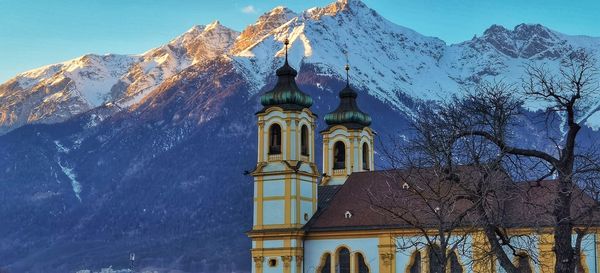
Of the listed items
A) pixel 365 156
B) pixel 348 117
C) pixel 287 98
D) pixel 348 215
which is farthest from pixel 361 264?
pixel 348 117

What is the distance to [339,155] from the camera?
6888 centimetres

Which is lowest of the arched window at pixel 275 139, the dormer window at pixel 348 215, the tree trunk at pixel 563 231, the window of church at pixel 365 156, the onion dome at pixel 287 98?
the tree trunk at pixel 563 231

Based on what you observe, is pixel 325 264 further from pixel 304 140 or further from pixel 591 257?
pixel 591 257

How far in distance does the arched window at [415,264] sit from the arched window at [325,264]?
4854 millimetres

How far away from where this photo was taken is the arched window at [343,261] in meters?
57.7

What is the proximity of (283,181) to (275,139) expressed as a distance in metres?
3.02

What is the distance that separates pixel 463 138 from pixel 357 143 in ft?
136

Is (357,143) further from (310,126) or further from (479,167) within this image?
(479,167)

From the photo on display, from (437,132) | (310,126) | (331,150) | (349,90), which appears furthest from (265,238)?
(437,132)

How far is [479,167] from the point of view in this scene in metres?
25.3

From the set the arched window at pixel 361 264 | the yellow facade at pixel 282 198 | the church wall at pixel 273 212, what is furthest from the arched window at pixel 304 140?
the arched window at pixel 361 264

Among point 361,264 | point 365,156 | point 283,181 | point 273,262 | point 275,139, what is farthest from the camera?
point 365,156

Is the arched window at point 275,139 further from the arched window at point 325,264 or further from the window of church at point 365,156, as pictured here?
the window of church at point 365,156

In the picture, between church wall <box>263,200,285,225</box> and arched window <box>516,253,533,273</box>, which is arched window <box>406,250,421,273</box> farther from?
church wall <box>263,200,285,225</box>
